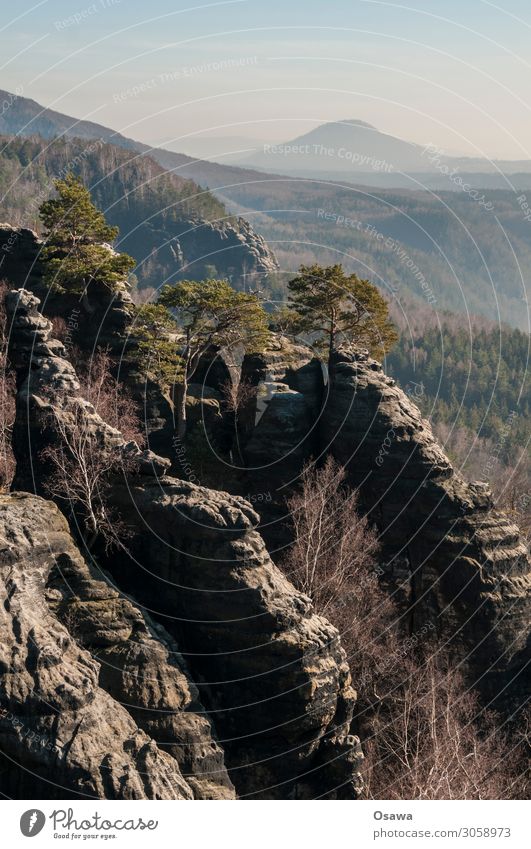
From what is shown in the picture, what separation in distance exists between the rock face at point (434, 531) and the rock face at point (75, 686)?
97.9 ft

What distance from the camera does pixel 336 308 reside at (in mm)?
77375

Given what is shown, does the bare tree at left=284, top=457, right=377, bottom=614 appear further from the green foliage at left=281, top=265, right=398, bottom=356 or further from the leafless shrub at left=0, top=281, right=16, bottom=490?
the leafless shrub at left=0, top=281, right=16, bottom=490

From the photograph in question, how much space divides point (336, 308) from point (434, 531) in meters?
22.2

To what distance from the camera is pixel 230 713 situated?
40.2m

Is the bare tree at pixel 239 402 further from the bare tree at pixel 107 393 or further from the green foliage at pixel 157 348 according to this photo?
the bare tree at pixel 107 393

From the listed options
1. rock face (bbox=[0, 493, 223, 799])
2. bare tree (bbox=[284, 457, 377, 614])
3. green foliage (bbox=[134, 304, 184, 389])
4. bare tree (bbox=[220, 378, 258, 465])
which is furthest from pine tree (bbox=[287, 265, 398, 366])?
rock face (bbox=[0, 493, 223, 799])

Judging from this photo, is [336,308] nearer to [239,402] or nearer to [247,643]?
[239,402]

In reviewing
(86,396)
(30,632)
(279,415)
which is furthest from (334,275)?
(30,632)

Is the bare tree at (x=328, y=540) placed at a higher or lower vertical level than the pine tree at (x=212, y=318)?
lower

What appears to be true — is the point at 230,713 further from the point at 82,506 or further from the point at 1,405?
the point at 1,405

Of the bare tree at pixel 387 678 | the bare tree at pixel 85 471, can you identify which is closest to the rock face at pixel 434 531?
the bare tree at pixel 387 678

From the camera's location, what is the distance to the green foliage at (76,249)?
74.3 meters

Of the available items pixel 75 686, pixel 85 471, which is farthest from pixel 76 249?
pixel 75 686

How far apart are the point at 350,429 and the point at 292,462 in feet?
16.6
